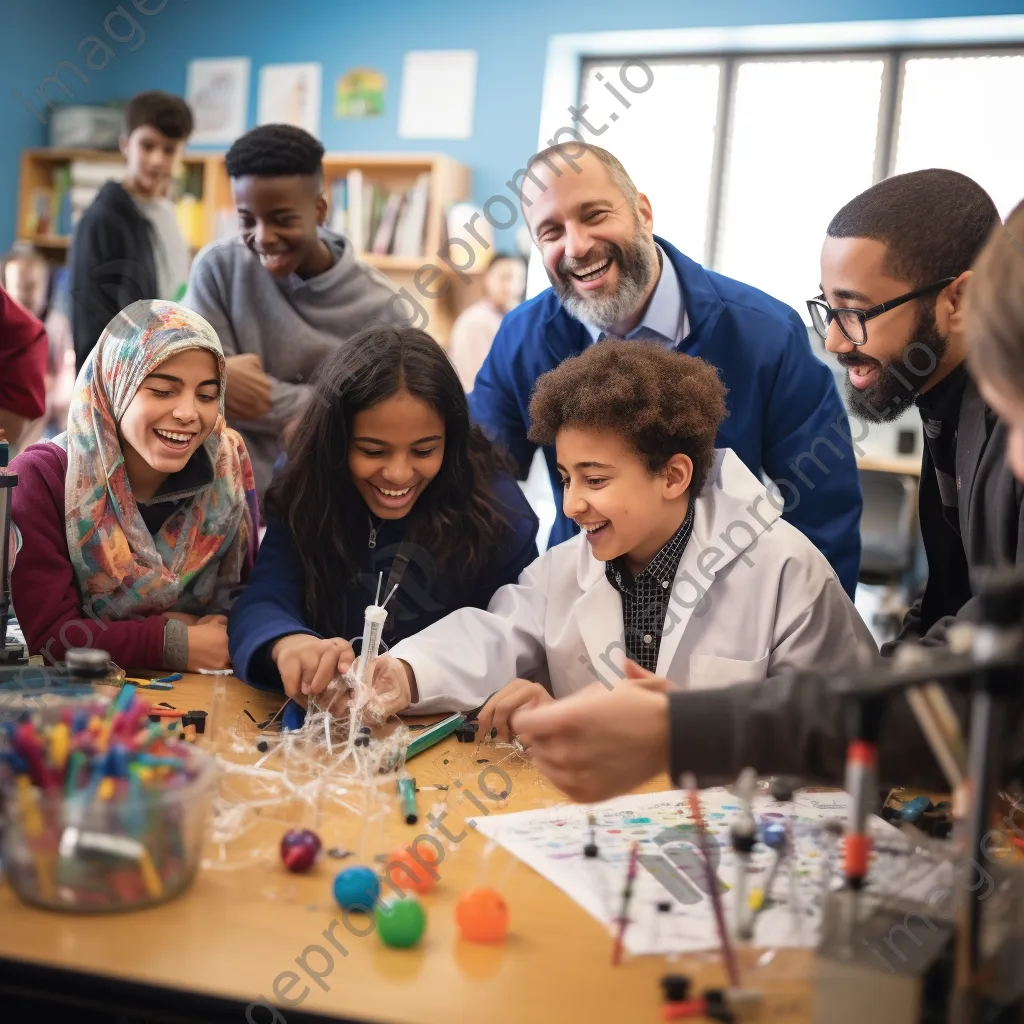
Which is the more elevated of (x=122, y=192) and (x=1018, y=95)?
(x=1018, y=95)

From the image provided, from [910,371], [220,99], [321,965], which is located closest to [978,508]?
[910,371]

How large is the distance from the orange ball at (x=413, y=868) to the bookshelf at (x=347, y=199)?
4.73 metres

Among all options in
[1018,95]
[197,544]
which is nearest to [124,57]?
[1018,95]

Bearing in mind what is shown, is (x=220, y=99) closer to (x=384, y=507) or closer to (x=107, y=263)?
(x=107, y=263)

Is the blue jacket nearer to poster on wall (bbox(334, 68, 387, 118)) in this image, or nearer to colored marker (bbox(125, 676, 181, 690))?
colored marker (bbox(125, 676, 181, 690))

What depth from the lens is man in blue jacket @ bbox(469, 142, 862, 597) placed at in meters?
2.42

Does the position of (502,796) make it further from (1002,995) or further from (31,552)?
(31,552)

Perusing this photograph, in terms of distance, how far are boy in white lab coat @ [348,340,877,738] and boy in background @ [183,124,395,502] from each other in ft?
3.04

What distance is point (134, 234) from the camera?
3.74m

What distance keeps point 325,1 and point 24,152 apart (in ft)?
6.31

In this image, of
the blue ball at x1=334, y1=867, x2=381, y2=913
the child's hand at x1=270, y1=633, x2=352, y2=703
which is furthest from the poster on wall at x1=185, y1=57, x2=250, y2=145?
the blue ball at x1=334, y1=867, x2=381, y2=913

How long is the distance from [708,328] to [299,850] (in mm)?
1552

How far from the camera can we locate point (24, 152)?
6465 millimetres

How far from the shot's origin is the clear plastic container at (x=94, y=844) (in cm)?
107
